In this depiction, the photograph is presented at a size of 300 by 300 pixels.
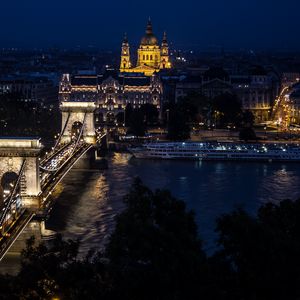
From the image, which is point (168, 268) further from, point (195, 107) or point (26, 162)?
point (195, 107)

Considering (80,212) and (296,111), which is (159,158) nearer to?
(80,212)

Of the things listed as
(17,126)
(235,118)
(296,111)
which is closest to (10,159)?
(17,126)

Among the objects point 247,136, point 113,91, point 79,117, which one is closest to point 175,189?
point 79,117

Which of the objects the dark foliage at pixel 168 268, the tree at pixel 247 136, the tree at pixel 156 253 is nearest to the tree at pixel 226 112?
the tree at pixel 247 136

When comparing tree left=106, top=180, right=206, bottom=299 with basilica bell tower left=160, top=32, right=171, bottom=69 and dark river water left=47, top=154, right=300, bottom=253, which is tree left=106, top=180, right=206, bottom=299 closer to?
dark river water left=47, top=154, right=300, bottom=253

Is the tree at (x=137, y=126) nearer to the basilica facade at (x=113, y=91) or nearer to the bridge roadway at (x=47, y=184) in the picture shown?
the bridge roadway at (x=47, y=184)

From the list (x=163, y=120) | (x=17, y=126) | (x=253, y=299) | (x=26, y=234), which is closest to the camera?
(x=253, y=299)
